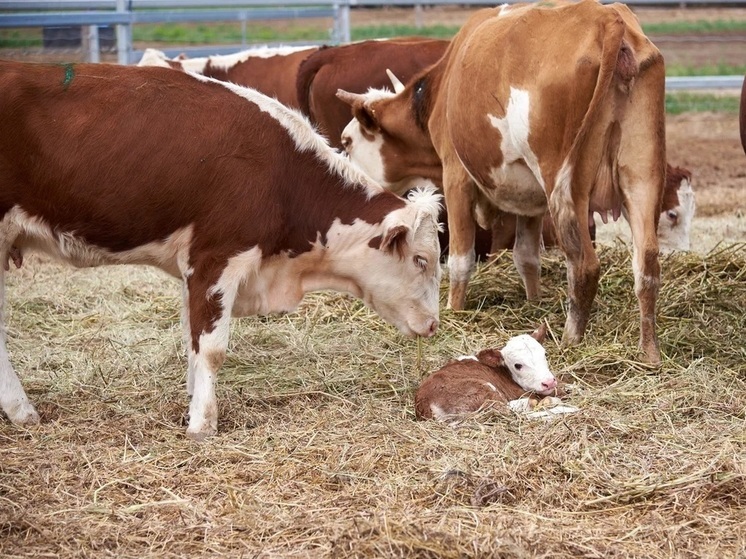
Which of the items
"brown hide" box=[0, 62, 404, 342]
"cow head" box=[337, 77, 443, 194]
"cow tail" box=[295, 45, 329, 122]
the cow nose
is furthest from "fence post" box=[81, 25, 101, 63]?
the cow nose

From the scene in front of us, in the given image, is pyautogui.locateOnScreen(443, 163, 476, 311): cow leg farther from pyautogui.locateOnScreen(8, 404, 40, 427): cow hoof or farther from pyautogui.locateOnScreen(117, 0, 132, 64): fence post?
pyautogui.locateOnScreen(117, 0, 132, 64): fence post

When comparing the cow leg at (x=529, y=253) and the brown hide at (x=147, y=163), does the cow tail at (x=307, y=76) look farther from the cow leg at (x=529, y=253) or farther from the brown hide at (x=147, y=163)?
the brown hide at (x=147, y=163)

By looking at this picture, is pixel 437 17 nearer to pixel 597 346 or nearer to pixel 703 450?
pixel 597 346

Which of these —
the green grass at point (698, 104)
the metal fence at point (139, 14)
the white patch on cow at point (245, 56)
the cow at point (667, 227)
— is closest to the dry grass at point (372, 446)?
the cow at point (667, 227)

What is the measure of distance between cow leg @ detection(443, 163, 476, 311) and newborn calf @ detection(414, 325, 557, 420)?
1470mm

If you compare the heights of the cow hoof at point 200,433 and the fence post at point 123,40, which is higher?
the fence post at point 123,40

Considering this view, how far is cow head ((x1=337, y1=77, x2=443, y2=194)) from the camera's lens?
316 inches

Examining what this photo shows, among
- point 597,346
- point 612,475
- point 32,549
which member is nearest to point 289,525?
point 32,549

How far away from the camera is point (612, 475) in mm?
4531

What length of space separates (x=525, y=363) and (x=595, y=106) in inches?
51.7

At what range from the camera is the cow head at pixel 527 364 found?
5.53 meters

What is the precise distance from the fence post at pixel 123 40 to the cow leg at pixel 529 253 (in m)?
6.24

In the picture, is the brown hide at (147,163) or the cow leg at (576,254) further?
the cow leg at (576,254)

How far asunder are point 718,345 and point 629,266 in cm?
149
